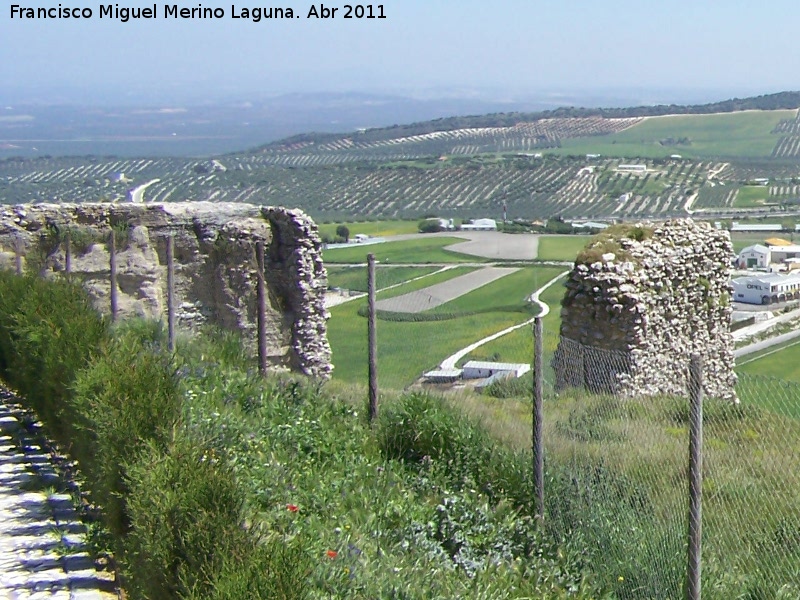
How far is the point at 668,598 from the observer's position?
5602 mm

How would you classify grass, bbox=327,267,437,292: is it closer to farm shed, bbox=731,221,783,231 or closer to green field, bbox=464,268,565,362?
green field, bbox=464,268,565,362

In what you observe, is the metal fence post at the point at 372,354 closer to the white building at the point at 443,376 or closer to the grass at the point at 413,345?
the grass at the point at 413,345

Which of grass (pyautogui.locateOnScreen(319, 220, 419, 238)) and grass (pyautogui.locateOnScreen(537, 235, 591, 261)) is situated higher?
grass (pyautogui.locateOnScreen(537, 235, 591, 261))

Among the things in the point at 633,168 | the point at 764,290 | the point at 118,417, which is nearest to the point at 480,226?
the point at 764,290

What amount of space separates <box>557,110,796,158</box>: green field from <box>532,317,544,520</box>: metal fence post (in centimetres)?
8399

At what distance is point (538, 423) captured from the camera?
6785 mm

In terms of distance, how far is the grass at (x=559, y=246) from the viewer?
32394 mm

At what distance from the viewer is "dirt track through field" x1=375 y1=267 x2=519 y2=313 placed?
1032 cm

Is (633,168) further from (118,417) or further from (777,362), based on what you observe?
(118,417)

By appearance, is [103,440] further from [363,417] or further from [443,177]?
[443,177]

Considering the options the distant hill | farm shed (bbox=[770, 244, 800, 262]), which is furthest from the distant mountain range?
farm shed (bbox=[770, 244, 800, 262])

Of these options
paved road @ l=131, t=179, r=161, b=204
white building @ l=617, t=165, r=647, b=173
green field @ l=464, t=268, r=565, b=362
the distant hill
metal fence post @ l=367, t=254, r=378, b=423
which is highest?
the distant hill

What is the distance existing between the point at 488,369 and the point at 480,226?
31240 millimetres

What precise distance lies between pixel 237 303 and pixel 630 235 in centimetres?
574
